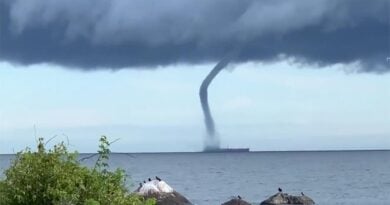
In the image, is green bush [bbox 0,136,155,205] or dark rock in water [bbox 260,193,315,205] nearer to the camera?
green bush [bbox 0,136,155,205]

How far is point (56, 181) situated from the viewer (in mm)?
19797

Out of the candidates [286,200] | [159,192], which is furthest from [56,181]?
[286,200]

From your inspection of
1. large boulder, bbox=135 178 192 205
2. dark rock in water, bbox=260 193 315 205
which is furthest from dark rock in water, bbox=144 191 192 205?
dark rock in water, bbox=260 193 315 205

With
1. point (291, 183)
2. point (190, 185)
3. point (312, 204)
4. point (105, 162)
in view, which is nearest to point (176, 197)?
point (312, 204)

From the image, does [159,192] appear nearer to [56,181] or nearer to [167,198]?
[167,198]

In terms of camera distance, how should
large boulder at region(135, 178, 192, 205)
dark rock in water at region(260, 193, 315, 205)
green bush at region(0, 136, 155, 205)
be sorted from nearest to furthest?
1. green bush at region(0, 136, 155, 205)
2. large boulder at region(135, 178, 192, 205)
3. dark rock in water at region(260, 193, 315, 205)

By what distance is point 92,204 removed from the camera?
18672mm

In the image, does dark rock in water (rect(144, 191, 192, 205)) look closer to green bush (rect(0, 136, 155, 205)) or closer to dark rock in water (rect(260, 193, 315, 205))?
dark rock in water (rect(260, 193, 315, 205))

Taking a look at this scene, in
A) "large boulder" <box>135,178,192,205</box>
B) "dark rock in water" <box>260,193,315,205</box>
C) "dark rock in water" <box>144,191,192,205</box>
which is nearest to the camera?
"large boulder" <box>135,178,192,205</box>

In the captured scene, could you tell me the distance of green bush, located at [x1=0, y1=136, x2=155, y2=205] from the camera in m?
19.7

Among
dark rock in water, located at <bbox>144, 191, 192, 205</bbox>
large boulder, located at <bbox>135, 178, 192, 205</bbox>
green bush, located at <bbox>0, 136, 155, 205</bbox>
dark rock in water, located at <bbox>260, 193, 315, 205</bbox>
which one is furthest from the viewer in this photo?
dark rock in water, located at <bbox>260, 193, 315, 205</bbox>

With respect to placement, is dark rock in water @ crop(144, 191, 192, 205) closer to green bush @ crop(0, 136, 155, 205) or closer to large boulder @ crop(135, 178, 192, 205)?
large boulder @ crop(135, 178, 192, 205)

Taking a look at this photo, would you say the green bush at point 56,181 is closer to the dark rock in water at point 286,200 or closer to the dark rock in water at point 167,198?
the dark rock in water at point 167,198

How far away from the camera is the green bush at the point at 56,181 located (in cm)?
1969
